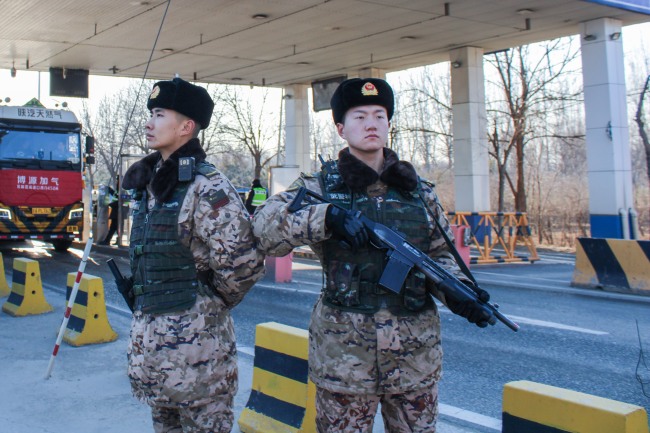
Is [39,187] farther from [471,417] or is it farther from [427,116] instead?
[427,116]

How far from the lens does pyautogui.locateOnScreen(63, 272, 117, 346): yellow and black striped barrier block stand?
6660 mm

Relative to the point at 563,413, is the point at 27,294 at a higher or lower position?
higher

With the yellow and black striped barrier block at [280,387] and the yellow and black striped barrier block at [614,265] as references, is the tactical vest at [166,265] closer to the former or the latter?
the yellow and black striped barrier block at [280,387]

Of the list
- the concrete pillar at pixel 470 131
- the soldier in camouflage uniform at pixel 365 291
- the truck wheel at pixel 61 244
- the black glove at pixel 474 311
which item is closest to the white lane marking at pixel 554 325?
the soldier in camouflage uniform at pixel 365 291

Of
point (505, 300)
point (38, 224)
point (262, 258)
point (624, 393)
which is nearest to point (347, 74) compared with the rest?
point (38, 224)

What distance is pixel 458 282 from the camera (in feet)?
8.53

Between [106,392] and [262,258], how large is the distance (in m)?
2.86

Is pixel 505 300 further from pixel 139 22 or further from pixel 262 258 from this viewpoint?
pixel 139 22

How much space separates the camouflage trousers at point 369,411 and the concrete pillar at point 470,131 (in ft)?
50.1

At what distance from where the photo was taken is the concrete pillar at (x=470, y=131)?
17.6 metres

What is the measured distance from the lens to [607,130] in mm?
14625

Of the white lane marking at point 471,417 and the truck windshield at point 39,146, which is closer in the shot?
the white lane marking at point 471,417

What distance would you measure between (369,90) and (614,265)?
8848 mm

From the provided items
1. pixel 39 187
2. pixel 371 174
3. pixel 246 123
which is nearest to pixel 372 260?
pixel 371 174
